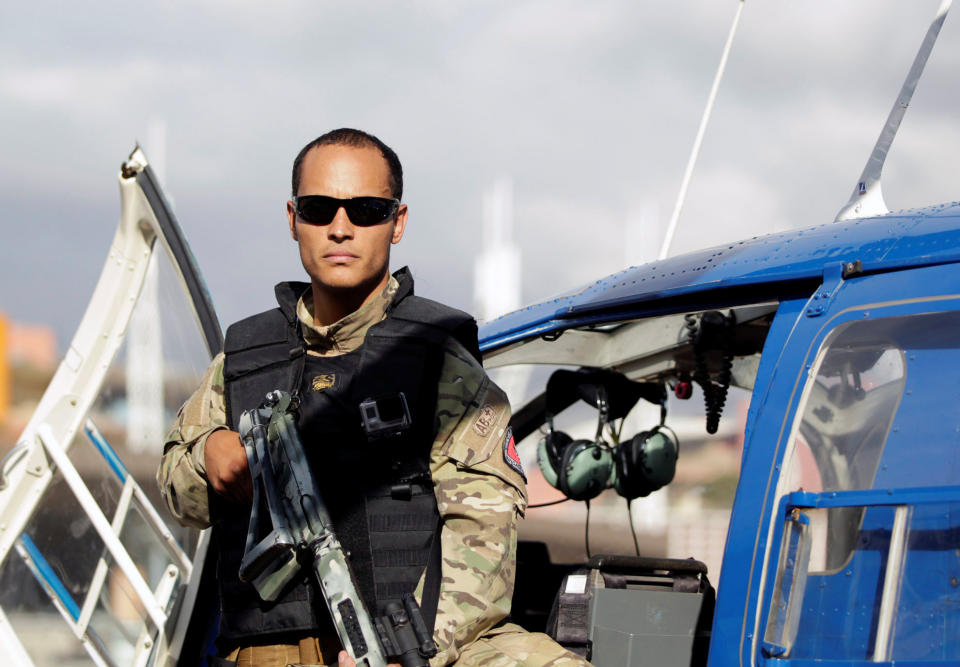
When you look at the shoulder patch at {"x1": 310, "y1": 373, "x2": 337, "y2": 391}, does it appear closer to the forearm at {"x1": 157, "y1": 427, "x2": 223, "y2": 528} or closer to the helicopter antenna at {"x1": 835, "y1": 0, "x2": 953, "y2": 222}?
the forearm at {"x1": 157, "y1": 427, "x2": 223, "y2": 528}

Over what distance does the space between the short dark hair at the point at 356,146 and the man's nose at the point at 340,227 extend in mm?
143

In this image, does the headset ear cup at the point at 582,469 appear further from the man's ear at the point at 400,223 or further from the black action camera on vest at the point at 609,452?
the man's ear at the point at 400,223

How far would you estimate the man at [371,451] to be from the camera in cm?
234

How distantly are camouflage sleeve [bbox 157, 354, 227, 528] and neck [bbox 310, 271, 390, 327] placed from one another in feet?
0.95

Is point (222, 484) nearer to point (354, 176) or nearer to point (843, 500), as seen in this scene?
point (354, 176)

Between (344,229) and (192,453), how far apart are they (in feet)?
1.97

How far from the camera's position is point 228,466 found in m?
2.41

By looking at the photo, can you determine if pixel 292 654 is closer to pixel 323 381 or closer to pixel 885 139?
pixel 323 381

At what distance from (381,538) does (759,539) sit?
2.85 feet

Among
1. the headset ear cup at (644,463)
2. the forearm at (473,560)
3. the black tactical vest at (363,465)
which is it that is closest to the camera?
the forearm at (473,560)

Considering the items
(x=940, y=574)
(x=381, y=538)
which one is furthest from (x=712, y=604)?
(x=381, y=538)

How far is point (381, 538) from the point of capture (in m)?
2.37

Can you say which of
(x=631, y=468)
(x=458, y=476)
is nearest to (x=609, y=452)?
(x=631, y=468)

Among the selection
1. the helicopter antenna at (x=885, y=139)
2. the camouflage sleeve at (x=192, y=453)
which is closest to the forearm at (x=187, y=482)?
the camouflage sleeve at (x=192, y=453)
